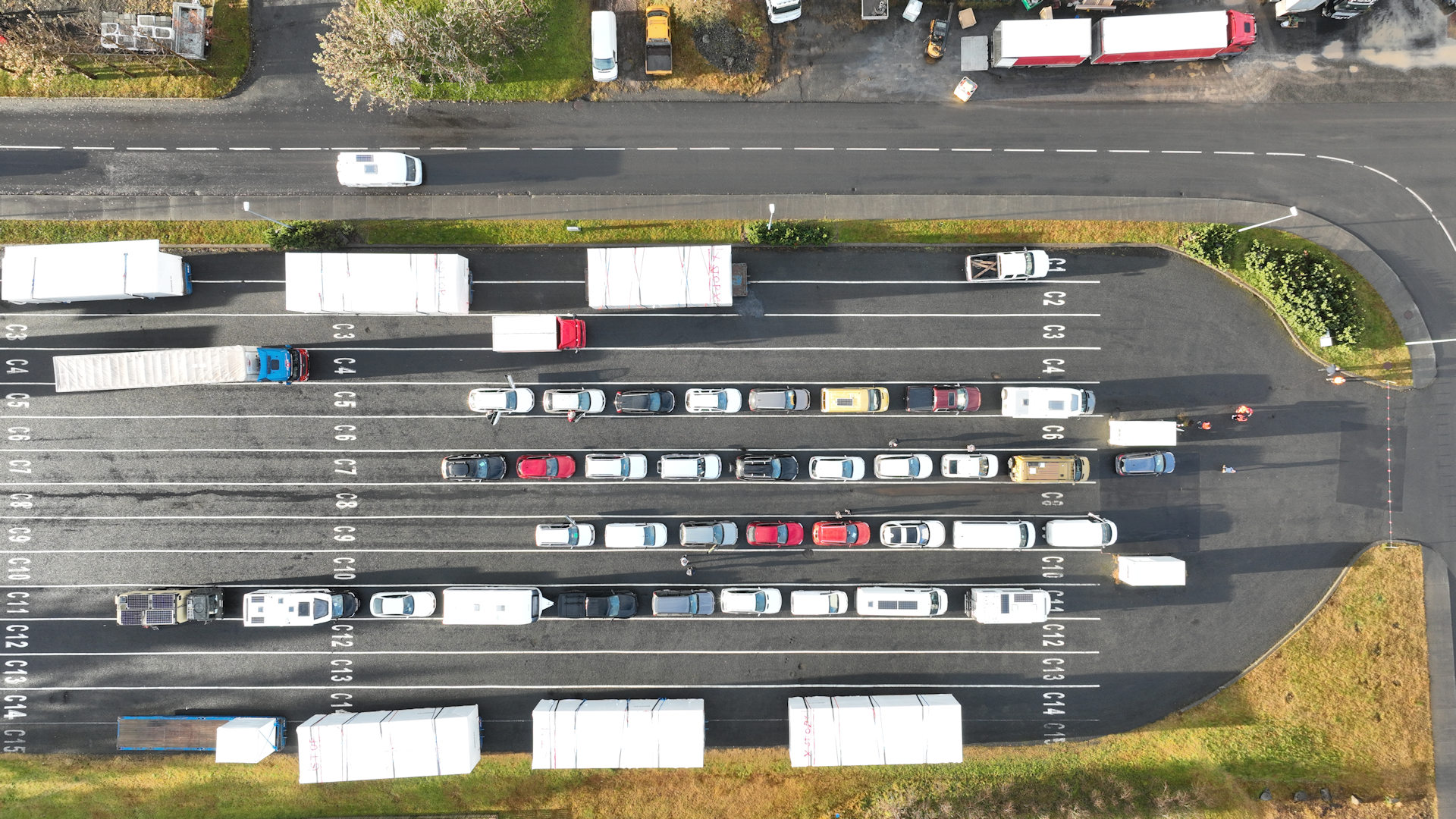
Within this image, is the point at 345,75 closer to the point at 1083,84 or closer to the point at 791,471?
the point at 791,471

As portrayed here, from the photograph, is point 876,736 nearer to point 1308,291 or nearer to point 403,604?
point 403,604

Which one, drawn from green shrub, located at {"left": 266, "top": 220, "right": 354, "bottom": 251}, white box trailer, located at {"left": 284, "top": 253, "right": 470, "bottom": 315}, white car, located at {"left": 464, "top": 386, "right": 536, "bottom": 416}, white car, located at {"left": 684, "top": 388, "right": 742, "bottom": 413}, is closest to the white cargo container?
white car, located at {"left": 684, "top": 388, "right": 742, "bottom": 413}

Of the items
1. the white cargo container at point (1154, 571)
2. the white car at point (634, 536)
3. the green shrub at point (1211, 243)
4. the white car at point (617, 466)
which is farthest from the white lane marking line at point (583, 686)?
the green shrub at point (1211, 243)

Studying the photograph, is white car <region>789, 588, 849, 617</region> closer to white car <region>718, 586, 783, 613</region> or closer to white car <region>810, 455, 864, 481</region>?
white car <region>718, 586, 783, 613</region>

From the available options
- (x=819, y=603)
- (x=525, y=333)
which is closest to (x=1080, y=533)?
(x=819, y=603)

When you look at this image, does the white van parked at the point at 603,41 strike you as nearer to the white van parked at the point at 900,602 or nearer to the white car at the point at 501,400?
the white car at the point at 501,400
